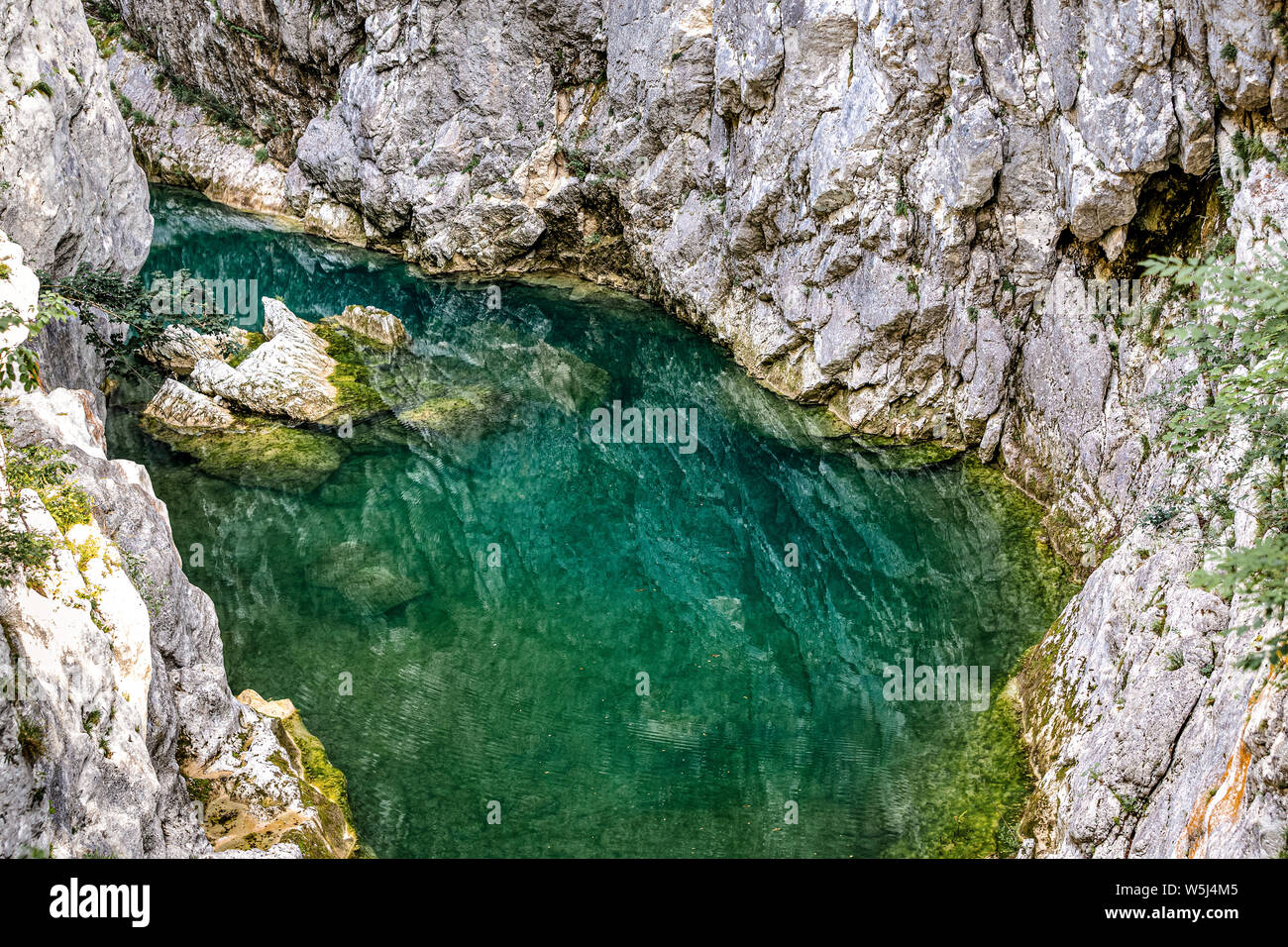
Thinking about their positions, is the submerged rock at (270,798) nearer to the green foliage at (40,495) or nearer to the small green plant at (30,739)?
the green foliage at (40,495)

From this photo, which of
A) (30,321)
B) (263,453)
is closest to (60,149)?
(263,453)

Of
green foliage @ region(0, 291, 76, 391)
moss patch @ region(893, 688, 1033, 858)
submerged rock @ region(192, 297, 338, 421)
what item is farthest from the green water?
green foliage @ region(0, 291, 76, 391)

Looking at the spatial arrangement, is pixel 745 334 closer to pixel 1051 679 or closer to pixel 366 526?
pixel 366 526

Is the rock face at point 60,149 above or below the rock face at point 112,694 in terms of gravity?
above

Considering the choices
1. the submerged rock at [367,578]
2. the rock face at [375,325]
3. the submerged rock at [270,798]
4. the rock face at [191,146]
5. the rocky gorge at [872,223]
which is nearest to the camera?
the rocky gorge at [872,223]

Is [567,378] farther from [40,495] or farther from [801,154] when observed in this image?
[40,495]

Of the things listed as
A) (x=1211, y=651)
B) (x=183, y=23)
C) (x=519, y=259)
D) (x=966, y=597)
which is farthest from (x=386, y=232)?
(x=1211, y=651)

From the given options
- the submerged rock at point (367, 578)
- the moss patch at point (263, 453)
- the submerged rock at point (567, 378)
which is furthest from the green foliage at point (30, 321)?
the submerged rock at point (567, 378)
